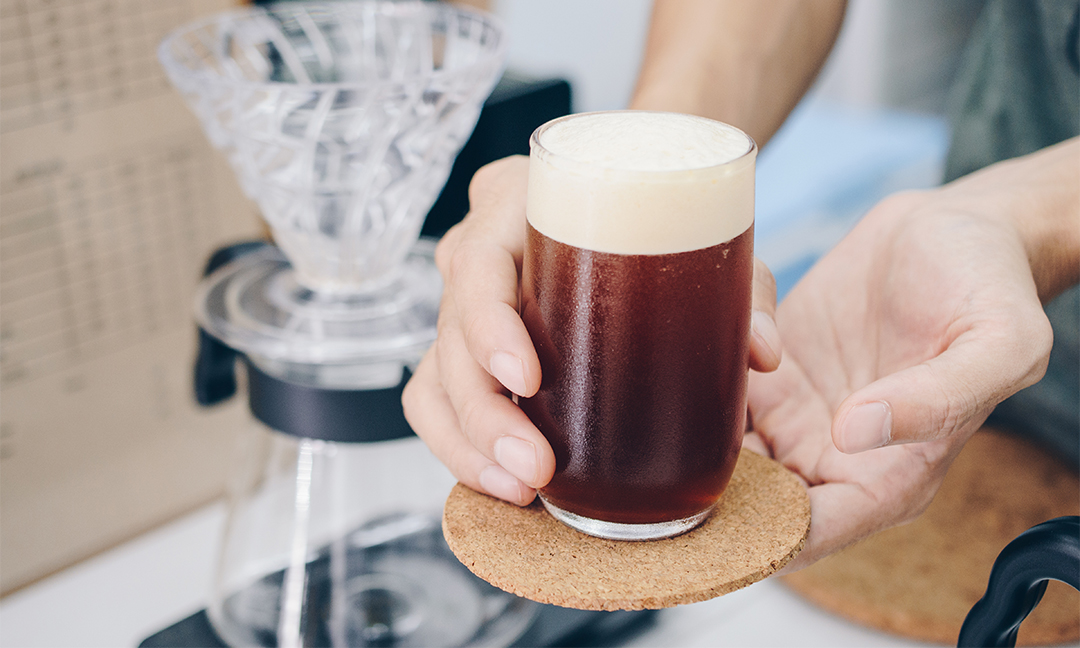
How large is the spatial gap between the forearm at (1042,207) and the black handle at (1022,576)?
313 millimetres

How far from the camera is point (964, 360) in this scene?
53 cm

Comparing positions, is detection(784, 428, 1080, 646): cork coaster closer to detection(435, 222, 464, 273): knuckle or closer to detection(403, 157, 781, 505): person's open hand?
detection(403, 157, 781, 505): person's open hand

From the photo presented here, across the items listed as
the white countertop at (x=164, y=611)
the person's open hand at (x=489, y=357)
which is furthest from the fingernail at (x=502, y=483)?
the white countertop at (x=164, y=611)

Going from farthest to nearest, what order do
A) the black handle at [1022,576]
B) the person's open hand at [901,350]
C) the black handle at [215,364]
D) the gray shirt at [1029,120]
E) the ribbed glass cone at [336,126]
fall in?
the gray shirt at [1029,120] < the black handle at [215,364] < the ribbed glass cone at [336,126] < the person's open hand at [901,350] < the black handle at [1022,576]

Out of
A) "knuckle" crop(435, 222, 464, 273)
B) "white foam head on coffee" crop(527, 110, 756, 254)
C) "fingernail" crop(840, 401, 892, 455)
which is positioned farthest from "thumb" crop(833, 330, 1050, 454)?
"knuckle" crop(435, 222, 464, 273)

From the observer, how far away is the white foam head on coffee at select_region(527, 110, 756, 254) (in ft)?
1.47

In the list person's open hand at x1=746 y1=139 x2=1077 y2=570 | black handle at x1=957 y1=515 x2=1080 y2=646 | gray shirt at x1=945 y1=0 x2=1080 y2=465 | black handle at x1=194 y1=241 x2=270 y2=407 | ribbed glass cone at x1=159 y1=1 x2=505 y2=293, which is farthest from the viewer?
gray shirt at x1=945 y1=0 x2=1080 y2=465

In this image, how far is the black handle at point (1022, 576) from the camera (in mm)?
413

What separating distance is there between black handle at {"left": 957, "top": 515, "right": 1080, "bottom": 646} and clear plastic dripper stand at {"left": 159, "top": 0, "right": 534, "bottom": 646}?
40cm

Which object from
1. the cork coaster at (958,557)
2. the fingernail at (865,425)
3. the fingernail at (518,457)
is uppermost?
the fingernail at (865,425)

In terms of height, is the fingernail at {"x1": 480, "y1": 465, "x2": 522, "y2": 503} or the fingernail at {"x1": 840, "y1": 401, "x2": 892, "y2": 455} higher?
the fingernail at {"x1": 840, "y1": 401, "x2": 892, "y2": 455}

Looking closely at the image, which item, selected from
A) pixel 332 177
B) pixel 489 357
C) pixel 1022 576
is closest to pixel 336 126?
pixel 332 177

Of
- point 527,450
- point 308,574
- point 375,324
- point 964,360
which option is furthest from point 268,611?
point 964,360

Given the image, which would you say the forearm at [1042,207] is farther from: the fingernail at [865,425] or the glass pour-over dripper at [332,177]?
the glass pour-over dripper at [332,177]
